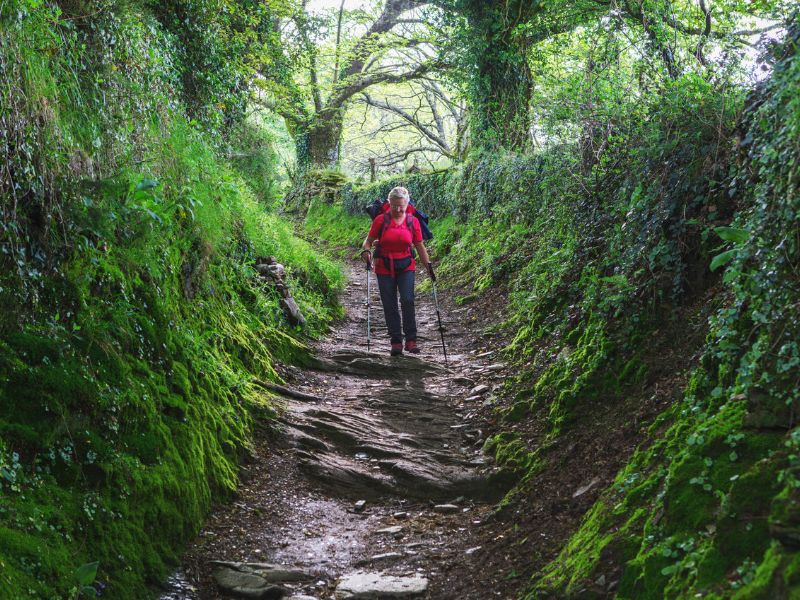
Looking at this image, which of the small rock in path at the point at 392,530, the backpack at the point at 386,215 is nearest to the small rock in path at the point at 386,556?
the small rock in path at the point at 392,530

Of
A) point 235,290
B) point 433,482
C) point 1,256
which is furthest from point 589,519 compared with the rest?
point 235,290

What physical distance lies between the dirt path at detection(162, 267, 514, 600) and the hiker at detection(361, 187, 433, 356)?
785 millimetres

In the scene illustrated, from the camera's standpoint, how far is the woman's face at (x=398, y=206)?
30.1ft

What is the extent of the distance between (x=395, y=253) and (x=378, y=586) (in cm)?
562

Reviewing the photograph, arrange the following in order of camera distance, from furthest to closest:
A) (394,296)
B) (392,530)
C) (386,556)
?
(394,296), (392,530), (386,556)

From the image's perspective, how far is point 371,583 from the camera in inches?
169

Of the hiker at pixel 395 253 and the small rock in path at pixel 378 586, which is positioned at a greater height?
the hiker at pixel 395 253

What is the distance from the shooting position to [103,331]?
177 inches

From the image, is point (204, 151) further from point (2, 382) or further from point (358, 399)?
point (2, 382)

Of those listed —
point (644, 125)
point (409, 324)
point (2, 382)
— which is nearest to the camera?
point (2, 382)

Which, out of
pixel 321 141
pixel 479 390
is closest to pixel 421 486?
pixel 479 390

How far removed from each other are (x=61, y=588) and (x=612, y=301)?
15.6 ft

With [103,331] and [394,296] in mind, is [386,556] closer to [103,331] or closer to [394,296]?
[103,331]

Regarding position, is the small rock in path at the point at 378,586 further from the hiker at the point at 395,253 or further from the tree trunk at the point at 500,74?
the tree trunk at the point at 500,74
